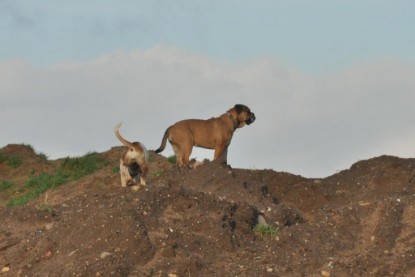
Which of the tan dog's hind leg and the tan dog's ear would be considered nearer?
the tan dog's hind leg

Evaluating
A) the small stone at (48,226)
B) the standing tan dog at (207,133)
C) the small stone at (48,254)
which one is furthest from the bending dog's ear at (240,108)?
the small stone at (48,254)

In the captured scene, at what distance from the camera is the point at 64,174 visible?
74.9ft

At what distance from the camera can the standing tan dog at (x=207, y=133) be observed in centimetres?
1934

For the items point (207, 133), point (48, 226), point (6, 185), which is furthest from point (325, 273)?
point (6, 185)

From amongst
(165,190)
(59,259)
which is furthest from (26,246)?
(165,190)

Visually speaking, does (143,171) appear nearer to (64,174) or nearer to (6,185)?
(64,174)

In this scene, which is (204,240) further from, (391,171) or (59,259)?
(391,171)

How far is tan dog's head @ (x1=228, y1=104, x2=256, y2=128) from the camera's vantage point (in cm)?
2003

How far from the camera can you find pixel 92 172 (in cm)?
2230

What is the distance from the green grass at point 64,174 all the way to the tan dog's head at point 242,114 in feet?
15.2

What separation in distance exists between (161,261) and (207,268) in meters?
0.60

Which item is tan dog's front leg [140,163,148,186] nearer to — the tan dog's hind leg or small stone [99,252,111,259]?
the tan dog's hind leg

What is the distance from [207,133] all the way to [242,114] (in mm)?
994

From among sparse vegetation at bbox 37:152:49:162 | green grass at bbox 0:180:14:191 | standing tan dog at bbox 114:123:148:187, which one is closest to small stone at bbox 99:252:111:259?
standing tan dog at bbox 114:123:148:187
